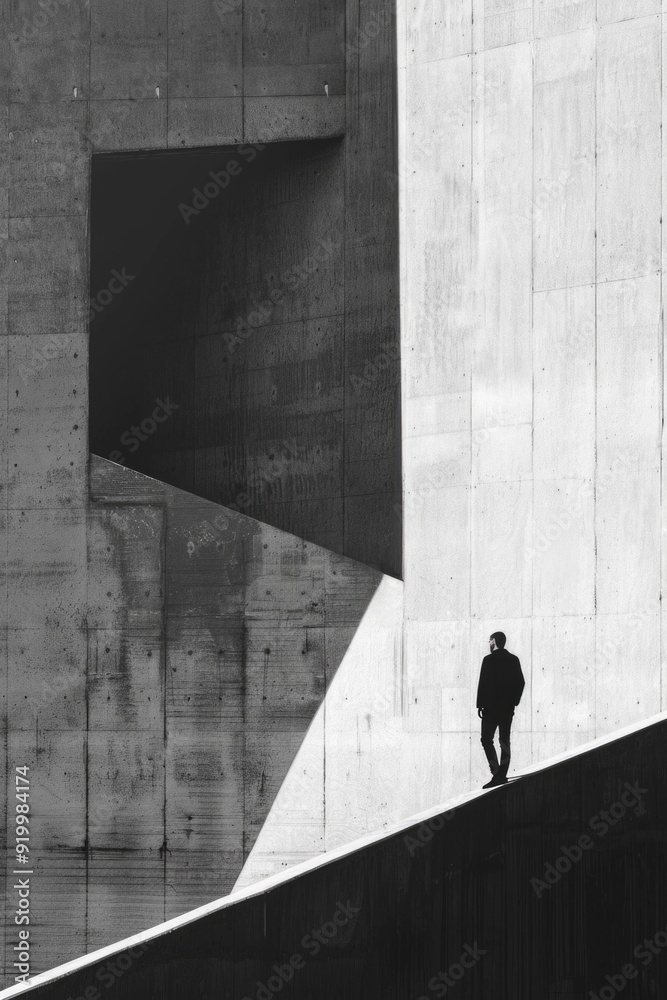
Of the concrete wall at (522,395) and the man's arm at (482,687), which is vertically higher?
the concrete wall at (522,395)

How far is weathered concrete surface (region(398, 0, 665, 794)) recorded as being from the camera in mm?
13531

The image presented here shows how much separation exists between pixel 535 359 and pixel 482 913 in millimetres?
7099

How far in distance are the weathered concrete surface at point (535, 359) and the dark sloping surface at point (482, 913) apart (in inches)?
164

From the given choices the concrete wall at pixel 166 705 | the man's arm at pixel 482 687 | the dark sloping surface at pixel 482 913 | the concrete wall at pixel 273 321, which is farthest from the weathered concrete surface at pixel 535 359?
the dark sloping surface at pixel 482 913

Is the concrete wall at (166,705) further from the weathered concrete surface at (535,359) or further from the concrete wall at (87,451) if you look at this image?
the weathered concrete surface at (535,359)

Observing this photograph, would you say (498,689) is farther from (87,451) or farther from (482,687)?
(87,451)

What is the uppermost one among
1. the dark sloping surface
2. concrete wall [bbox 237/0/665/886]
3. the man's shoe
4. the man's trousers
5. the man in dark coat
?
concrete wall [bbox 237/0/665/886]

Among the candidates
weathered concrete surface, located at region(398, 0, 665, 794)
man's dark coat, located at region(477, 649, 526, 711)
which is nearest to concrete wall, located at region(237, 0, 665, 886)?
weathered concrete surface, located at region(398, 0, 665, 794)

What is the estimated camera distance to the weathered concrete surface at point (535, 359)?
1353 cm

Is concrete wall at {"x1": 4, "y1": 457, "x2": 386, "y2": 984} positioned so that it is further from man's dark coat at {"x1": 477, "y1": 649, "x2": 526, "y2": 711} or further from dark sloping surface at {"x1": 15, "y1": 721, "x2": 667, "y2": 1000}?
dark sloping surface at {"x1": 15, "y1": 721, "x2": 667, "y2": 1000}

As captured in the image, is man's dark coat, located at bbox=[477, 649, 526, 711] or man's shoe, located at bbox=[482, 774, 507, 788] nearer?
man's shoe, located at bbox=[482, 774, 507, 788]

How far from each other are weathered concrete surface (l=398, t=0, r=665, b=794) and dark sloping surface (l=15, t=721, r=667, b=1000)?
4165 millimetres

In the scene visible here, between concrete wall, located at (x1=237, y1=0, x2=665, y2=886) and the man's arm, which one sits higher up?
concrete wall, located at (x1=237, y1=0, x2=665, y2=886)

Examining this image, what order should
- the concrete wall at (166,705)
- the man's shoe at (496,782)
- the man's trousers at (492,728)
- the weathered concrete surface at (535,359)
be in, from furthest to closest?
the concrete wall at (166,705), the weathered concrete surface at (535,359), the man's trousers at (492,728), the man's shoe at (496,782)
